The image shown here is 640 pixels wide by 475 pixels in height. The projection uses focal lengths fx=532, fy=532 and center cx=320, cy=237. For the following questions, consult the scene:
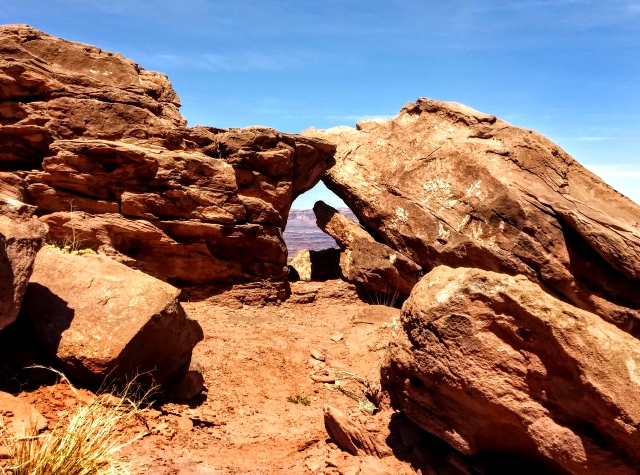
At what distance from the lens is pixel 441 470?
4.83 m

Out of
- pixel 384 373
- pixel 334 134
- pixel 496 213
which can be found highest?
pixel 334 134

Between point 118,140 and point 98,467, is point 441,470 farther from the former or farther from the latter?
point 118,140

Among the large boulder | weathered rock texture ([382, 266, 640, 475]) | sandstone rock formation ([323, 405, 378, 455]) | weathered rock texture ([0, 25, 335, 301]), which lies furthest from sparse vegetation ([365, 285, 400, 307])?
weathered rock texture ([382, 266, 640, 475])

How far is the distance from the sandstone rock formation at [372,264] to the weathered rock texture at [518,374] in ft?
26.4

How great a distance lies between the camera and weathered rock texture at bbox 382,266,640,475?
12.6ft

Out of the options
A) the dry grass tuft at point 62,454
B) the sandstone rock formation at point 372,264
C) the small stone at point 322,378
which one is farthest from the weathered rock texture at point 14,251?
the sandstone rock formation at point 372,264

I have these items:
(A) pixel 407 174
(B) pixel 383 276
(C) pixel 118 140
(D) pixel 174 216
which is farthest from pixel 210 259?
(A) pixel 407 174

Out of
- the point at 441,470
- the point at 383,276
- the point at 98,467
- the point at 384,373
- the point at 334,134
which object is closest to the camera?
the point at 98,467

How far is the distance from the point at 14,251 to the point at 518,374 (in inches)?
176

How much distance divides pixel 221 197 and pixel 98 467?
319 inches

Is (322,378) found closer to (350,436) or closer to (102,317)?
(350,436)

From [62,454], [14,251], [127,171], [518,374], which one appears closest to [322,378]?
[518,374]

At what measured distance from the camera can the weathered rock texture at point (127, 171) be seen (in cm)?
1061

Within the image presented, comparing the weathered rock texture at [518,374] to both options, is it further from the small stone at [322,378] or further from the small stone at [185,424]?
the small stone at [322,378]
